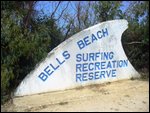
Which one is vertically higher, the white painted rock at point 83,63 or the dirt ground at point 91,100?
the white painted rock at point 83,63

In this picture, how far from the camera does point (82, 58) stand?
10227mm

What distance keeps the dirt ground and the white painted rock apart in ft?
0.88

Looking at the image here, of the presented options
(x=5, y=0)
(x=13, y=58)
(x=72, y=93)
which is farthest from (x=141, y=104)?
(x=5, y=0)

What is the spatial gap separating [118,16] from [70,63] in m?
4.07

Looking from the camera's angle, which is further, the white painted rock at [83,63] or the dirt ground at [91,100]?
the white painted rock at [83,63]

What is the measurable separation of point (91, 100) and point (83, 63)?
1516 millimetres

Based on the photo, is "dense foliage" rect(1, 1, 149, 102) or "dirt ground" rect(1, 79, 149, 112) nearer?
"dirt ground" rect(1, 79, 149, 112)

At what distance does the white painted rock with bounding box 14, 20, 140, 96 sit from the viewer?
9570mm

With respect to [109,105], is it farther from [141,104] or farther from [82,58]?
[82,58]

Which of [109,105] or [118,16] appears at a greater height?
[118,16]

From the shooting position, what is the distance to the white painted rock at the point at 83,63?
9570 mm

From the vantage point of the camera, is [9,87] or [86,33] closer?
[9,87]

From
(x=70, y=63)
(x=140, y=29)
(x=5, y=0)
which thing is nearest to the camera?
(x=5, y=0)

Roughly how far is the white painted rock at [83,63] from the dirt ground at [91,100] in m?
Result: 0.27
